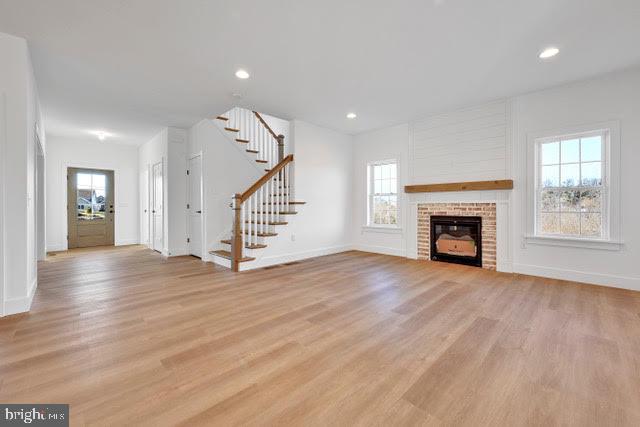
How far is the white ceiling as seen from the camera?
2.36 m

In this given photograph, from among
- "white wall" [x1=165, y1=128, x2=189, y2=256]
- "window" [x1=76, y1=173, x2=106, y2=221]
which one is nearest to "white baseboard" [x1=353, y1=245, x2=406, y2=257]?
"white wall" [x1=165, y1=128, x2=189, y2=256]

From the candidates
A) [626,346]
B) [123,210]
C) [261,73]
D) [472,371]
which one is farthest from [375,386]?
[123,210]

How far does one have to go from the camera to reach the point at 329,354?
1950mm

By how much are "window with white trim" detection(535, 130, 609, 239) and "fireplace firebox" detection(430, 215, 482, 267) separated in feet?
2.75

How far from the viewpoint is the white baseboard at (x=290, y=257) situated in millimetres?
4582

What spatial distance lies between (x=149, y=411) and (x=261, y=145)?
532 cm

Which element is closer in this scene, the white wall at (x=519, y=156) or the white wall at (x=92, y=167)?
the white wall at (x=519, y=156)

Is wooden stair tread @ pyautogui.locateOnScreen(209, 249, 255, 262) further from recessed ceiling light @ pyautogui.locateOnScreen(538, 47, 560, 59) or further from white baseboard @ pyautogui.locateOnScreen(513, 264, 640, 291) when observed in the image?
recessed ceiling light @ pyautogui.locateOnScreen(538, 47, 560, 59)

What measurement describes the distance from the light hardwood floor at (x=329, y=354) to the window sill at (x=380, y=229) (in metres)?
2.18

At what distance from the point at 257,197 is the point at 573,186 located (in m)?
4.67

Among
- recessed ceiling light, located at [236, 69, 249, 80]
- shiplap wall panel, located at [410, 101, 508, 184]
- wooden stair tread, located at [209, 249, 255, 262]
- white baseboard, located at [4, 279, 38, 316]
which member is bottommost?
white baseboard, located at [4, 279, 38, 316]

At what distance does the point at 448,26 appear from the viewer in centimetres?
259

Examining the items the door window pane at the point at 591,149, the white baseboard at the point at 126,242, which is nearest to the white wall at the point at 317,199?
the door window pane at the point at 591,149

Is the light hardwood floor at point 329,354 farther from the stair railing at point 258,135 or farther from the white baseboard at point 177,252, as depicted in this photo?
the stair railing at point 258,135
